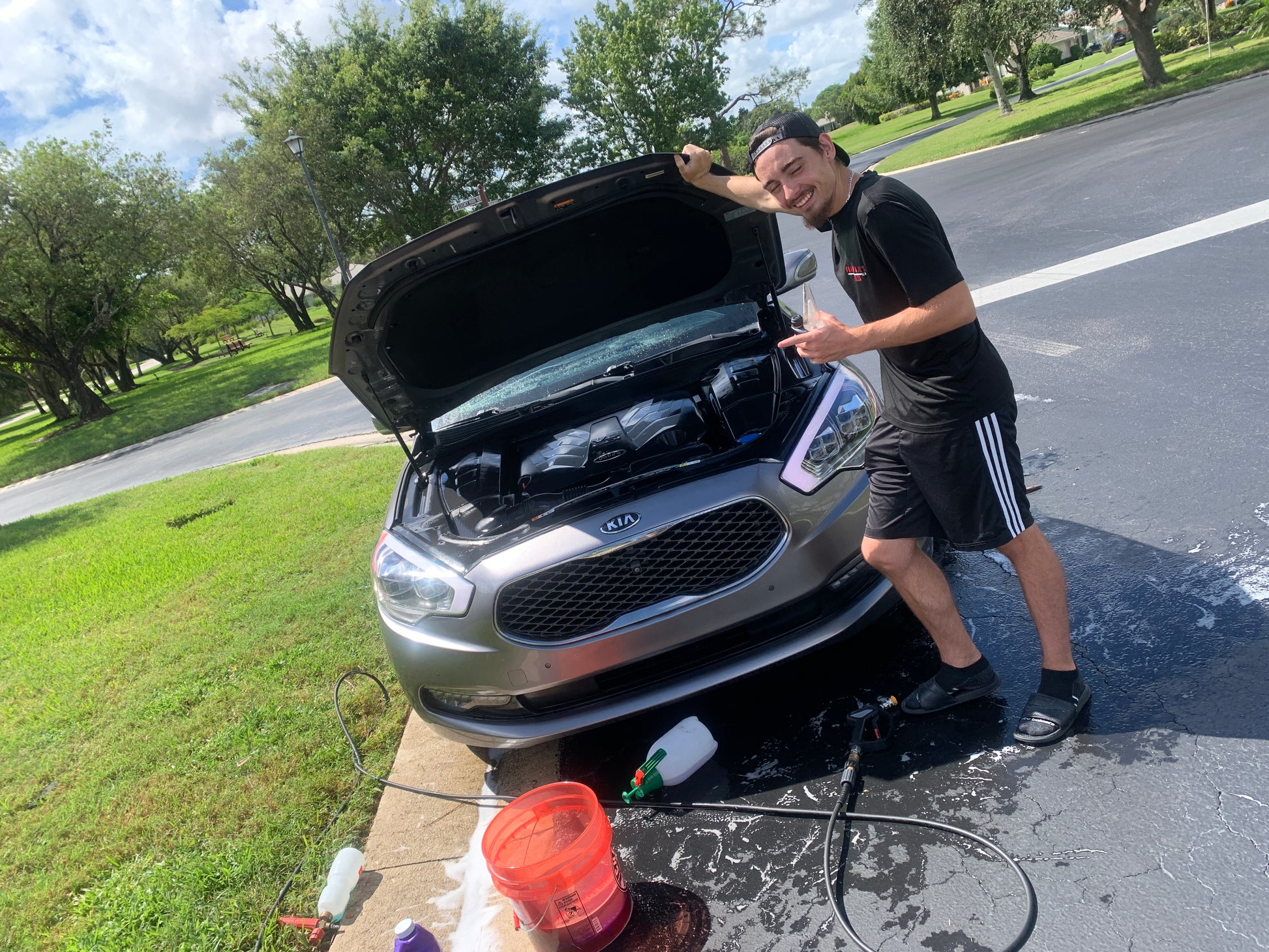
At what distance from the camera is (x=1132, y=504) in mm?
3330

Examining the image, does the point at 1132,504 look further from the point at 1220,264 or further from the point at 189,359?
the point at 189,359

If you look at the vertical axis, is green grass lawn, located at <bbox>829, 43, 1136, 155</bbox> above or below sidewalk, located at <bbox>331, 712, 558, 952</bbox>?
above

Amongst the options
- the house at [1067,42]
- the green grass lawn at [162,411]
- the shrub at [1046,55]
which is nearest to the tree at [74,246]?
the green grass lawn at [162,411]

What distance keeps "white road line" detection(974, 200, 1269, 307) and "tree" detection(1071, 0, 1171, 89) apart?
562 inches

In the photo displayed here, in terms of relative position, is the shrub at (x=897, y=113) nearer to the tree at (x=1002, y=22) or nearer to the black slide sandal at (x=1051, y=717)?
the tree at (x=1002, y=22)

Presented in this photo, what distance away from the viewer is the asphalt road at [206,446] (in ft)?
42.5

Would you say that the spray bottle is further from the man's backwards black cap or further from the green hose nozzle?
the green hose nozzle

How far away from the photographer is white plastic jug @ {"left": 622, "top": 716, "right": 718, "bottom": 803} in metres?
2.59

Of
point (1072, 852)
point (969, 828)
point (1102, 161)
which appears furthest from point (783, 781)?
point (1102, 161)

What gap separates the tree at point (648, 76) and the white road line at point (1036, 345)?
35.9m

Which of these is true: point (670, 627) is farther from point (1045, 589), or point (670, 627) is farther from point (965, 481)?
point (1045, 589)

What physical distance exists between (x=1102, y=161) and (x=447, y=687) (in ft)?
42.0

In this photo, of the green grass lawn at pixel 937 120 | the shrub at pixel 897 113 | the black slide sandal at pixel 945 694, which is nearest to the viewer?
the black slide sandal at pixel 945 694

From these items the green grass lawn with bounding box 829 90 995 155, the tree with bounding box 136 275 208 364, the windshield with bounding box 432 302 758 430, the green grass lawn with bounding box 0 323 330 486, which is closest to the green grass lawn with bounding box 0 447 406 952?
the windshield with bounding box 432 302 758 430
